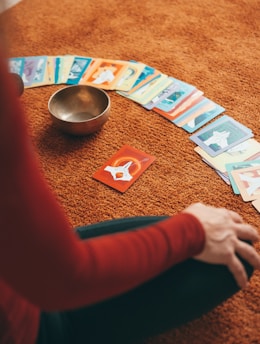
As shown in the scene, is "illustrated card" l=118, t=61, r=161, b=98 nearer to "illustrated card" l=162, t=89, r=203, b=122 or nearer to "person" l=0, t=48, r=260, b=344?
"illustrated card" l=162, t=89, r=203, b=122

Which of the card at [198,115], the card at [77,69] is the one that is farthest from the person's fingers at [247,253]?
the card at [77,69]

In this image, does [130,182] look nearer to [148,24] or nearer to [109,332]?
[109,332]

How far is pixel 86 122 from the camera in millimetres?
1481

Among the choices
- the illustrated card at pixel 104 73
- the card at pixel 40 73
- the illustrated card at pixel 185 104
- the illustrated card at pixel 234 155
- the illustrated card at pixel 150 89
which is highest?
the card at pixel 40 73

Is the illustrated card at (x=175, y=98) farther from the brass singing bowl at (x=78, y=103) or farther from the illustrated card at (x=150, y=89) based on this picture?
the brass singing bowl at (x=78, y=103)

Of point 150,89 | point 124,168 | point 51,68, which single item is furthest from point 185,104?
point 51,68

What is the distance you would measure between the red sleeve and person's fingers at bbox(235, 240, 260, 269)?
0.52 feet

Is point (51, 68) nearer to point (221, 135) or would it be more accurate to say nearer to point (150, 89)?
point (150, 89)

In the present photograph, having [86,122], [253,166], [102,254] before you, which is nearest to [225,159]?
[253,166]

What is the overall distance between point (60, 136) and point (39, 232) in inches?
43.1

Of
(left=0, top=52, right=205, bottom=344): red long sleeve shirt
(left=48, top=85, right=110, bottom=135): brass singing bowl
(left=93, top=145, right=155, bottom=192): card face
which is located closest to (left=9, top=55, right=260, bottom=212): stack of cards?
(left=93, top=145, right=155, bottom=192): card face

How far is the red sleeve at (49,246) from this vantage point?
0.47m

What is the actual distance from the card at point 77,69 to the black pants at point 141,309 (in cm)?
118

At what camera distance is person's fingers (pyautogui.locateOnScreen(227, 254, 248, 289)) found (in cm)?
78
